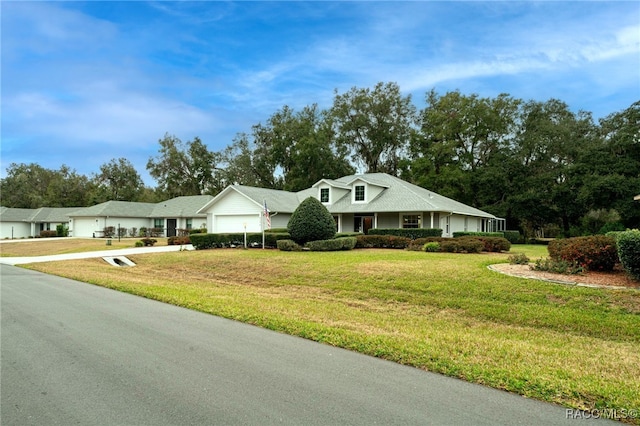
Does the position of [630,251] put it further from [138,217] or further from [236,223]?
[138,217]

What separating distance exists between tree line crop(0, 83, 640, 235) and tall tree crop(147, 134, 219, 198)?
15cm

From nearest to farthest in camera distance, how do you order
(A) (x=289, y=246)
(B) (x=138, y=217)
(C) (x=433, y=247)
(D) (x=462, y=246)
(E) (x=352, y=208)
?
(D) (x=462, y=246) → (C) (x=433, y=247) → (A) (x=289, y=246) → (E) (x=352, y=208) → (B) (x=138, y=217)

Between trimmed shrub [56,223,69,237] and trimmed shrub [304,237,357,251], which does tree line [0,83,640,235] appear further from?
trimmed shrub [304,237,357,251]

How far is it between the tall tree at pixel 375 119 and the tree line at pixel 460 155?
0.41ft

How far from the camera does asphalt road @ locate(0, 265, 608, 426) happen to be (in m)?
3.60

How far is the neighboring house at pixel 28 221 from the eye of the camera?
5106 centimetres

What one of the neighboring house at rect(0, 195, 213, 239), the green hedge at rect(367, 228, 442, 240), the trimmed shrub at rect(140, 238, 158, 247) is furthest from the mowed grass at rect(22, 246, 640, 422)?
the neighboring house at rect(0, 195, 213, 239)

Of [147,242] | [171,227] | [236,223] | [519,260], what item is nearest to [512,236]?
[519,260]

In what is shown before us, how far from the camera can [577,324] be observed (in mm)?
7715

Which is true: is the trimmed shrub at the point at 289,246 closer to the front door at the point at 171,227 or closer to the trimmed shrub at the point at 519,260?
the trimmed shrub at the point at 519,260

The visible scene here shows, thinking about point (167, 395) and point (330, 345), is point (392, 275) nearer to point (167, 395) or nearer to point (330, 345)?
point (330, 345)

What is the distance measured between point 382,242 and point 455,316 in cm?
1314

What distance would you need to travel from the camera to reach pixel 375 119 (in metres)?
47.9

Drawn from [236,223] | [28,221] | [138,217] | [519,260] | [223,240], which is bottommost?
[519,260]
